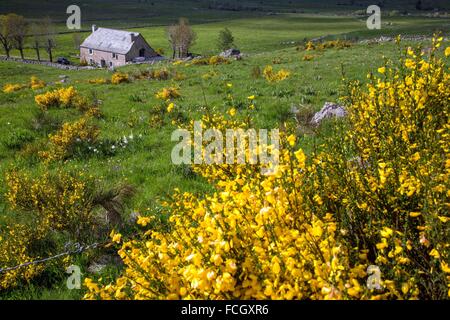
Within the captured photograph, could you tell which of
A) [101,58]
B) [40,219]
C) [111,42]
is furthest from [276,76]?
[111,42]

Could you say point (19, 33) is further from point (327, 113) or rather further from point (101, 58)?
point (327, 113)

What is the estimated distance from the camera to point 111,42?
83.3 metres

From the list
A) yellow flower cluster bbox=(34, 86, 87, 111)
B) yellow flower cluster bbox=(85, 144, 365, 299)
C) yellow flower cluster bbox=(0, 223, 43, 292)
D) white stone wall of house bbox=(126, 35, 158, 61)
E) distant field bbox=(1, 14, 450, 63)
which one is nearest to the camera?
yellow flower cluster bbox=(85, 144, 365, 299)

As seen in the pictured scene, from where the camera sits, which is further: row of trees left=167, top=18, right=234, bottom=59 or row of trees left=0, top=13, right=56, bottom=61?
row of trees left=0, top=13, right=56, bottom=61

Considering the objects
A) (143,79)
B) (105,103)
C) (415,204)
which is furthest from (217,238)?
(143,79)

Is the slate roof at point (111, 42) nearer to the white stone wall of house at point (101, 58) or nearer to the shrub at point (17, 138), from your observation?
the white stone wall of house at point (101, 58)

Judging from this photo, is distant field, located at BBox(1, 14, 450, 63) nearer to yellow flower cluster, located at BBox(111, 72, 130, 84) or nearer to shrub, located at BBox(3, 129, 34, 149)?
yellow flower cluster, located at BBox(111, 72, 130, 84)

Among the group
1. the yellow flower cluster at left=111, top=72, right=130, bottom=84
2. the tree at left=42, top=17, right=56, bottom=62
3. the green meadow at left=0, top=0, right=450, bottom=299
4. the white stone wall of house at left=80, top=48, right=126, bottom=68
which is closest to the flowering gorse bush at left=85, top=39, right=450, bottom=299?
the green meadow at left=0, top=0, right=450, bottom=299

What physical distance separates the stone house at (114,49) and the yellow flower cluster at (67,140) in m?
68.4

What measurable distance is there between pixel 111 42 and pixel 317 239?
3467 inches

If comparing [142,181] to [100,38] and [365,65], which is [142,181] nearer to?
[365,65]

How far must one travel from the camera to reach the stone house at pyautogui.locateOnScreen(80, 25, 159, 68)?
79188 millimetres

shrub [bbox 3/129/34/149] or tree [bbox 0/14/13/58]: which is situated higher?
tree [bbox 0/14/13/58]

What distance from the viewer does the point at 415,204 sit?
13.9ft
